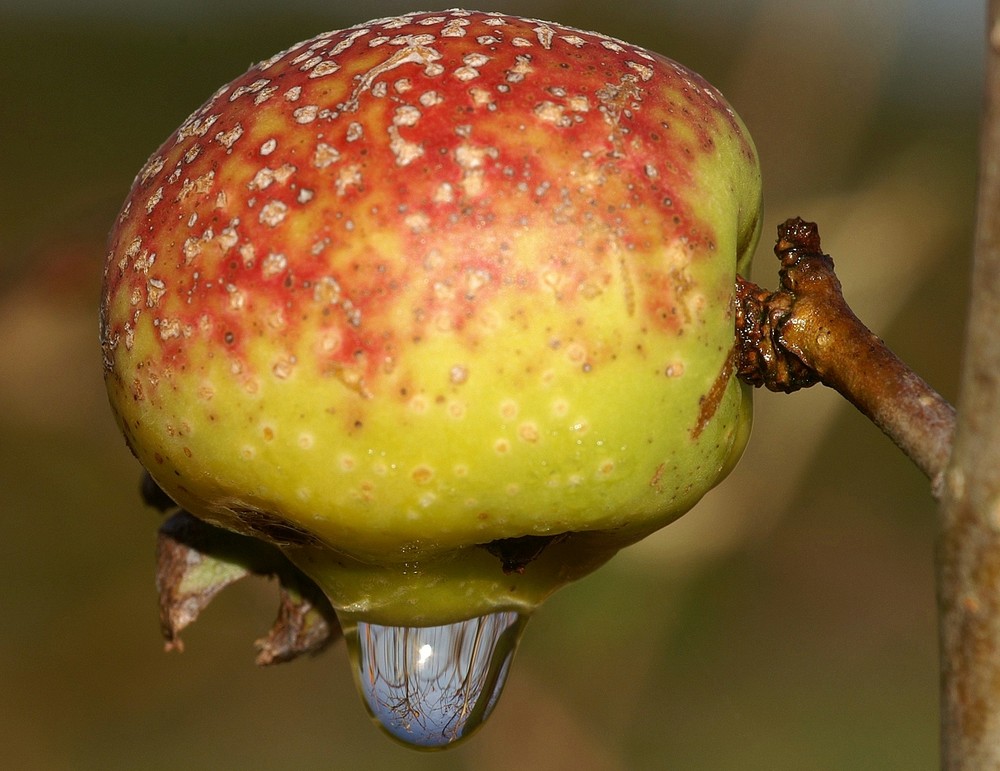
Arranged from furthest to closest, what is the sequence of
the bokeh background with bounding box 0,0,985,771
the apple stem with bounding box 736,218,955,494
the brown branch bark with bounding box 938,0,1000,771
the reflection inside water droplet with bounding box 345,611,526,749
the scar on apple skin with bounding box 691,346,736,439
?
the bokeh background with bounding box 0,0,985,771 < the reflection inside water droplet with bounding box 345,611,526,749 < the scar on apple skin with bounding box 691,346,736,439 < the apple stem with bounding box 736,218,955,494 < the brown branch bark with bounding box 938,0,1000,771

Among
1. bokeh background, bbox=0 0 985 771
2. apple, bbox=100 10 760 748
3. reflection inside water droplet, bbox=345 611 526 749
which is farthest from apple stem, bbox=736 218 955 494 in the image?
bokeh background, bbox=0 0 985 771

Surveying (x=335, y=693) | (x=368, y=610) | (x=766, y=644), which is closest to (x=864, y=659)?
(x=766, y=644)

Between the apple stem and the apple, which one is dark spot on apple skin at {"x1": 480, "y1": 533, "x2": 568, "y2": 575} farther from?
the apple stem

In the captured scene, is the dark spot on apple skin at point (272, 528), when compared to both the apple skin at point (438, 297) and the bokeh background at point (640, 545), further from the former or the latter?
the bokeh background at point (640, 545)

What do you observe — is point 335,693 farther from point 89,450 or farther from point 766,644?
point 766,644

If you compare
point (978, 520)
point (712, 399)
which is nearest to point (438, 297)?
point (712, 399)

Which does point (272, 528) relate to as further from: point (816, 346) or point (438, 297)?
point (816, 346)
